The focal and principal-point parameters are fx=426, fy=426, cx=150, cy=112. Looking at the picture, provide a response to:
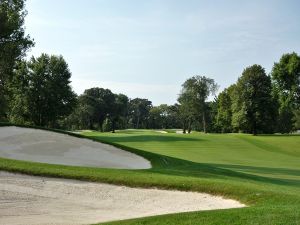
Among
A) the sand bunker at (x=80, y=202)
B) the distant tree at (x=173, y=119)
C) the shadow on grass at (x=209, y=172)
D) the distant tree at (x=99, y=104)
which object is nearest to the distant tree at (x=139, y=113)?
the distant tree at (x=173, y=119)

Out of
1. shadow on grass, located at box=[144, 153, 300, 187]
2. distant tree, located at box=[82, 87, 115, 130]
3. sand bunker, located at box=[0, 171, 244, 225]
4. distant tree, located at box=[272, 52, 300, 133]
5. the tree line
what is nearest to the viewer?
sand bunker, located at box=[0, 171, 244, 225]

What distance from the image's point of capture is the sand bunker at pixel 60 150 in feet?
60.5

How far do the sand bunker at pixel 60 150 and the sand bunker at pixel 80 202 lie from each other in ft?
16.2

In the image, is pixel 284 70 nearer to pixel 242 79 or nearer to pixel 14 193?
pixel 242 79

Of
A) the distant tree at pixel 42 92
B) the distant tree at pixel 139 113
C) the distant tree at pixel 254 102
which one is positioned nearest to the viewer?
the distant tree at pixel 42 92

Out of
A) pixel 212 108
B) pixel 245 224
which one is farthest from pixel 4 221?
pixel 212 108

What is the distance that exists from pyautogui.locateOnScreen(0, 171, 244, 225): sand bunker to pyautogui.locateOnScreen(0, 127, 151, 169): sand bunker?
4945 millimetres

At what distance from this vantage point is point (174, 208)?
35.5 feet

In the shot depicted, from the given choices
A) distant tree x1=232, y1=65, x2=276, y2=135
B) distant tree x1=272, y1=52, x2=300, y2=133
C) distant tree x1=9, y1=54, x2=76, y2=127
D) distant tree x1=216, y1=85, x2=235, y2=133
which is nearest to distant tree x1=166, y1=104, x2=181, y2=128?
distant tree x1=216, y1=85, x2=235, y2=133

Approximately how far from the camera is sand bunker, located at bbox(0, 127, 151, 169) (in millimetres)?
18453

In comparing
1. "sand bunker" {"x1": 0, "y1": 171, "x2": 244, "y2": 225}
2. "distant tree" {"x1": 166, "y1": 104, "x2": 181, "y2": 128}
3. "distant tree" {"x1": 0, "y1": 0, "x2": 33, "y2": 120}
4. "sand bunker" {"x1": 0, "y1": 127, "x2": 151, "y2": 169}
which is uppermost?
"distant tree" {"x1": 0, "y1": 0, "x2": 33, "y2": 120}

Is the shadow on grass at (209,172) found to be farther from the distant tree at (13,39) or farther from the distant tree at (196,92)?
the distant tree at (196,92)

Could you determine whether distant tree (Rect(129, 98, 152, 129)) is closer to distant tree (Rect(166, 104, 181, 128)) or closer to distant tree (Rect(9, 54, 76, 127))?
distant tree (Rect(166, 104, 181, 128))

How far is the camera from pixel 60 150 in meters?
20.1
